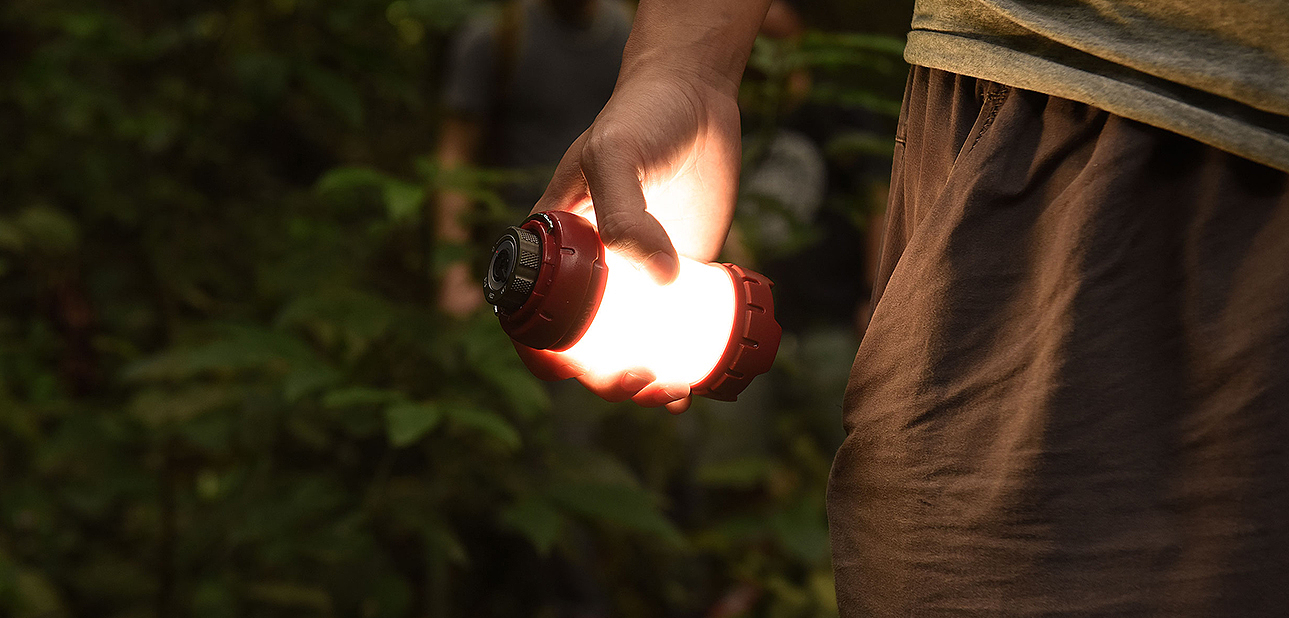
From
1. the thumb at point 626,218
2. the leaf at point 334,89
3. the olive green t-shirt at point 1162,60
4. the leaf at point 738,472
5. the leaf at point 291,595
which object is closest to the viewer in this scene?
the olive green t-shirt at point 1162,60

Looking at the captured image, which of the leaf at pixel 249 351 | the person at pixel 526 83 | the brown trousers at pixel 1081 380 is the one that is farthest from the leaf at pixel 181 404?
the brown trousers at pixel 1081 380

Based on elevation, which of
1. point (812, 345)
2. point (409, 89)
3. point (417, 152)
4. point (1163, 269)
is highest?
point (1163, 269)

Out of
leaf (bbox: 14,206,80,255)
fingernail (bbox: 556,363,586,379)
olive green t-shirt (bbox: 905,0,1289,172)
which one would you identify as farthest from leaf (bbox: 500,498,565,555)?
leaf (bbox: 14,206,80,255)

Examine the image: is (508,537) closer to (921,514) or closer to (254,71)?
(254,71)

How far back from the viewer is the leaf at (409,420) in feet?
3.81

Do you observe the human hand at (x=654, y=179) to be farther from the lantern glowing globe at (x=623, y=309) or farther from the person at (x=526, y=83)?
the person at (x=526, y=83)

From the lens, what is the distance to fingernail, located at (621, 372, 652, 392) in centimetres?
73

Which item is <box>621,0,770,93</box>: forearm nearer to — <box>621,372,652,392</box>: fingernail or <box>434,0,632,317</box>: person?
<box>621,372,652,392</box>: fingernail

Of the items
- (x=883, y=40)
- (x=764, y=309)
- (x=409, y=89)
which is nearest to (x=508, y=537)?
(x=409, y=89)

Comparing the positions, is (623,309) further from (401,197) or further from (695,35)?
(401,197)

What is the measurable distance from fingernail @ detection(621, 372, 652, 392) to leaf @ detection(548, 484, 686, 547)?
2.19ft

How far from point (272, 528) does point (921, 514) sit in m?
1.11

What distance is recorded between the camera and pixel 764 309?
74 cm

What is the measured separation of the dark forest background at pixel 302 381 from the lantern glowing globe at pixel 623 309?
533mm
